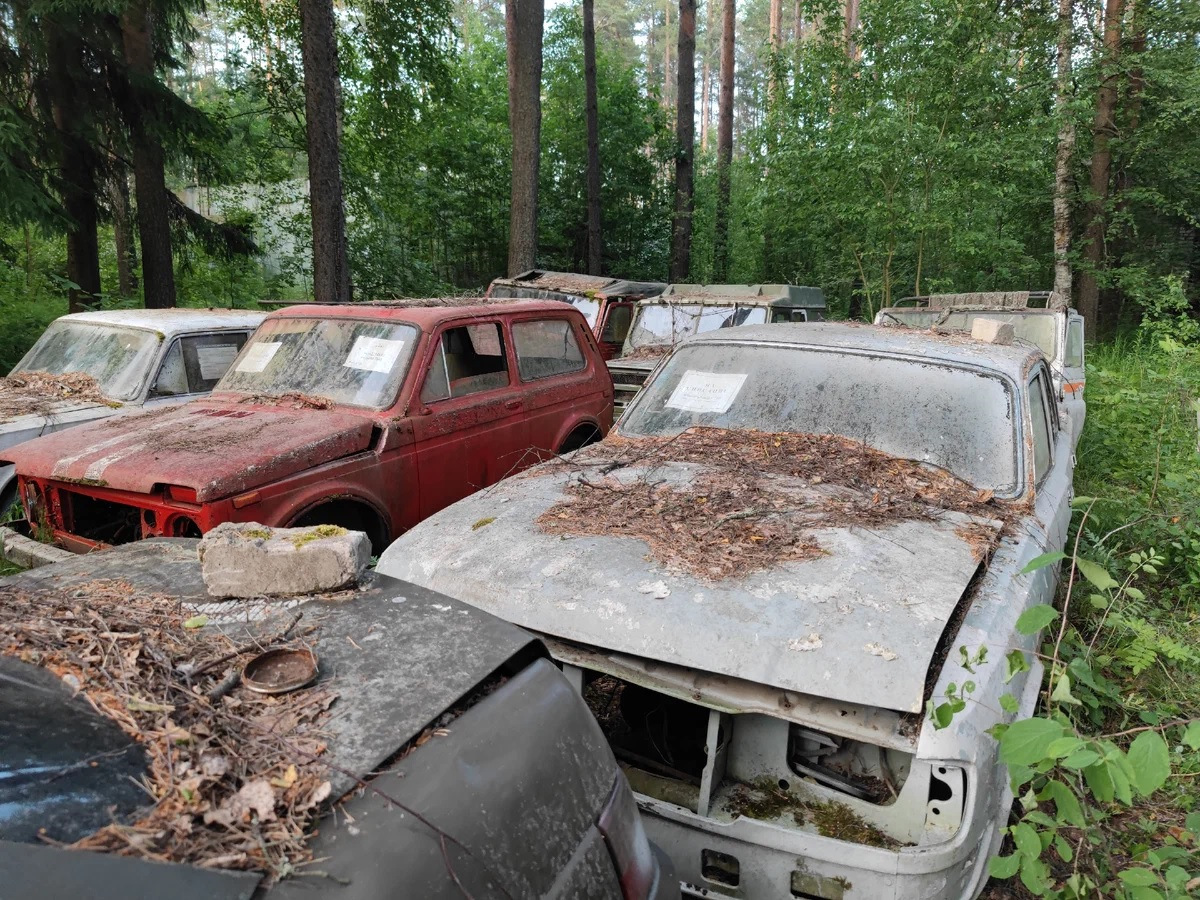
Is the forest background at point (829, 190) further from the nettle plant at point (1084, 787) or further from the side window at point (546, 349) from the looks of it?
the side window at point (546, 349)

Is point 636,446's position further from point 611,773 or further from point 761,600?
point 611,773

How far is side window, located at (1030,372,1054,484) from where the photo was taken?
3.86 m

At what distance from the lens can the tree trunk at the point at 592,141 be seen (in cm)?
1692

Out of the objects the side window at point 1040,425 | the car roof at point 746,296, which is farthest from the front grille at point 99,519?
the car roof at point 746,296

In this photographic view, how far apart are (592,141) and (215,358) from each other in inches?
507

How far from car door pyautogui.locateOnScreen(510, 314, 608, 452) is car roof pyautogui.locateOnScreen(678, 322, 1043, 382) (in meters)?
1.60

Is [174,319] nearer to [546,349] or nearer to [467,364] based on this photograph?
[467,364]

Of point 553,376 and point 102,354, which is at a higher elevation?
point 102,354

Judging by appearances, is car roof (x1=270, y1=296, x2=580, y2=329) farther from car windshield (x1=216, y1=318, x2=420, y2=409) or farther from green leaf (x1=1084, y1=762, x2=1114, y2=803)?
Result: green leaf (x1=1084, y1=762, x2=1114, y2=803)

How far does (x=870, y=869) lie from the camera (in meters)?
2.07

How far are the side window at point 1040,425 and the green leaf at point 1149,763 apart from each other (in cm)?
191

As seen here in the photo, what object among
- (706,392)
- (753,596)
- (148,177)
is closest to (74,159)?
(148,177)

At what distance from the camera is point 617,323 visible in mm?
10469

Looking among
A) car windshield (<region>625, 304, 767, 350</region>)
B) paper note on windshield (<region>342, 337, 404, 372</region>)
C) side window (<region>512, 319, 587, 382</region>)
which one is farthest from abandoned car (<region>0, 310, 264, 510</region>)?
car windshield (<region>625, 304, 767, 350</region>)
